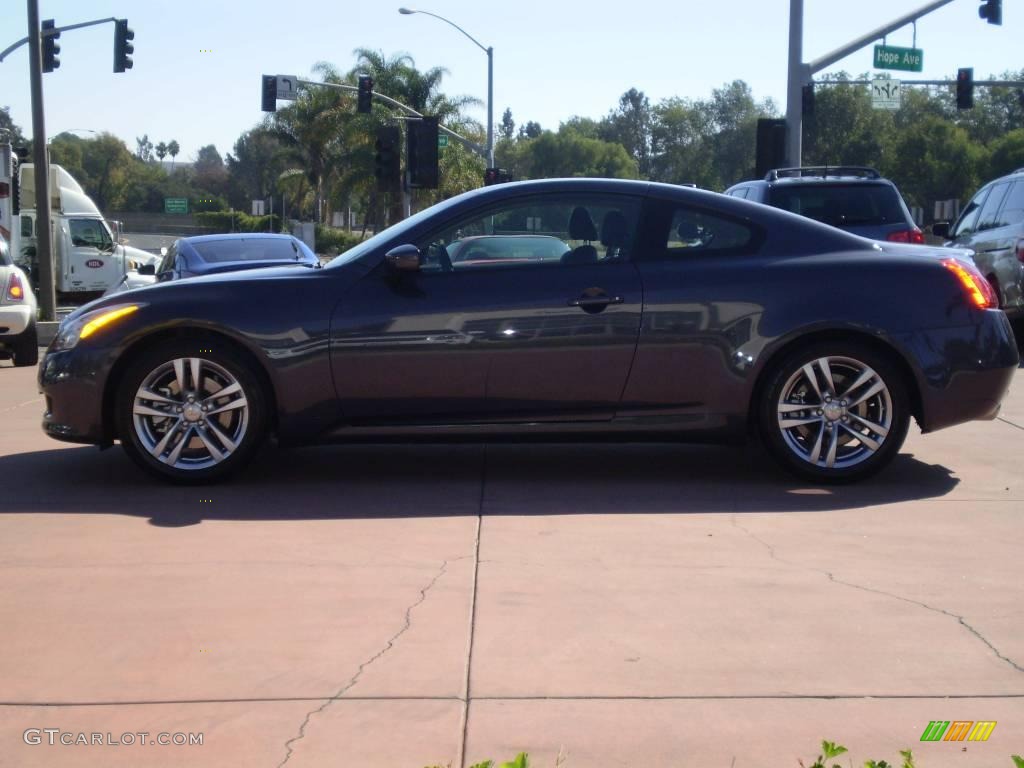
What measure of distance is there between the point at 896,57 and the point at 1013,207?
17.1 m

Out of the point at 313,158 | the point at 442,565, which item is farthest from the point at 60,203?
the point at 313,158

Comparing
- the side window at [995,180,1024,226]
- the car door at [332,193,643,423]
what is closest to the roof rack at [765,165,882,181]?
the side window at [995,180,1024,226]

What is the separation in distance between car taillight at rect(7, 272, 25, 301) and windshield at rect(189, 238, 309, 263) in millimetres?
1839

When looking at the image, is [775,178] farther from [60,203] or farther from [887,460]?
[60,203]

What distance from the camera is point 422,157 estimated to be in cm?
2462

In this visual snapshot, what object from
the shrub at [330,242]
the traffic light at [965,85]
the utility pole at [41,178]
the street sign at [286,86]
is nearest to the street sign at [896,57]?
the traffic light at [965,85]

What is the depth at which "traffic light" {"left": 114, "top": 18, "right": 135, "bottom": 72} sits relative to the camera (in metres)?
28.3

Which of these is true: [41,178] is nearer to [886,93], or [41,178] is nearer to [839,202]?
[839,202]

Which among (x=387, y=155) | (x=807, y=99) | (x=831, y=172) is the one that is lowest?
(x=831, y=172)

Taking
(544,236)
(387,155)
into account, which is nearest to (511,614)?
(544,236)

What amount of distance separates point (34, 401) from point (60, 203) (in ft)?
56.9

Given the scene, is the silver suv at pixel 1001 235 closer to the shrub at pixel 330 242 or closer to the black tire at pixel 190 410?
the black tire at pixel 190 410

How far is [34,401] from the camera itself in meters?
10.5

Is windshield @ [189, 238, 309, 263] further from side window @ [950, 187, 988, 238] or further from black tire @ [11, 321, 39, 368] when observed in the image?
side window @ [950, 187, 988, 238]
